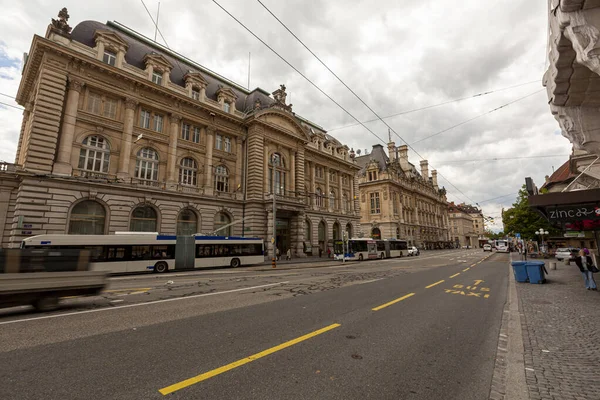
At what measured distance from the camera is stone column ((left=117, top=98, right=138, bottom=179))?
904 inches

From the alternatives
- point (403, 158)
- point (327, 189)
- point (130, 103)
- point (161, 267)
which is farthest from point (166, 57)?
point (403, 158)

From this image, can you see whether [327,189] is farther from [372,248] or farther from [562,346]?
[562,346]

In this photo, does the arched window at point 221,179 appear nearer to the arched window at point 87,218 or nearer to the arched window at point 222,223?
the arched window at point 222,223

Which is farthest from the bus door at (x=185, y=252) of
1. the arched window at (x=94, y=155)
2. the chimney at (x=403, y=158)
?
the chimney at (x=403, y=158)

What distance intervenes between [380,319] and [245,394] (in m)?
4.15

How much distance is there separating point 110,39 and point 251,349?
1179 inches

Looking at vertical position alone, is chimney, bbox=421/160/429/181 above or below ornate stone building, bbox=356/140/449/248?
above

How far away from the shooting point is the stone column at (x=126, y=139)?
23.0 meters

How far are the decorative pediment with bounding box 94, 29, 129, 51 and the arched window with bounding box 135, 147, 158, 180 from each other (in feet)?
30.3

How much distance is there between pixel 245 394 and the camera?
3156mm

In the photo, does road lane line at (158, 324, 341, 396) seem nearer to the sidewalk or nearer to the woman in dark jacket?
the sidewalk

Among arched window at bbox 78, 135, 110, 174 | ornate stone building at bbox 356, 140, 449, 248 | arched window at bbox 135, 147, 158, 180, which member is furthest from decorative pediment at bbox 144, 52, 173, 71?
ornate stone building at bbox 356, 140, 449, 248

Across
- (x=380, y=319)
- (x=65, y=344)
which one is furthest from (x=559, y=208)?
(x=65, y=344)

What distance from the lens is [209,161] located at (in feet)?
94.8
